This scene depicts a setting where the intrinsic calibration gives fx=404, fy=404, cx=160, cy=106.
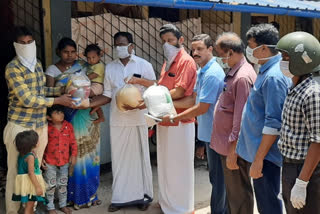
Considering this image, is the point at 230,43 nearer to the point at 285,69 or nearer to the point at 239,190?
the point at 285,69

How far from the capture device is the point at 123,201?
4410mm

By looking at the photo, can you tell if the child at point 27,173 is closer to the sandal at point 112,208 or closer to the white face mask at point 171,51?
the sandal at point 112,208

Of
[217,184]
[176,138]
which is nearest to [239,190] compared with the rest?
[217,184]

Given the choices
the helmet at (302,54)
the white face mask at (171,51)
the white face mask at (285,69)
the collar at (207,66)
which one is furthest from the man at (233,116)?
the white face mask at (171,51)

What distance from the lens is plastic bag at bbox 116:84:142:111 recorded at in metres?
4.02

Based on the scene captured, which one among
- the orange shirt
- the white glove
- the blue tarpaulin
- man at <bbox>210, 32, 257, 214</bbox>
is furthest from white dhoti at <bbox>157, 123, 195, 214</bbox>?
the white glove

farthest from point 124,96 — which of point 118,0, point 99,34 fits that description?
point 99,34

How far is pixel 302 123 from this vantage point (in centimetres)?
244

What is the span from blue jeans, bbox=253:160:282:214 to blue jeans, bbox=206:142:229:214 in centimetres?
78

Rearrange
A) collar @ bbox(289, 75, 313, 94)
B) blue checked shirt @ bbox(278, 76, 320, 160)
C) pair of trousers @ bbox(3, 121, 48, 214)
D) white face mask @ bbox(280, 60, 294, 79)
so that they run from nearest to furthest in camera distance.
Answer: blue checked shirt @ bbox(278, 76, 320, 160)
collar @ bbox(289, 75, 313, 94)
white face mask @ bbox(280, 60, 294, 79)
pair of trousers @ bbox(3, 121, 48, 214)

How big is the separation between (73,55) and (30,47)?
0.52 meters

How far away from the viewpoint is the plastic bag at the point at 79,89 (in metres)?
3.98

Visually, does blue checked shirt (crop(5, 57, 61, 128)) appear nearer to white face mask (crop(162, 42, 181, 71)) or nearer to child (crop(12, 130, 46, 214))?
child (crop(12, 130, 46, 214))

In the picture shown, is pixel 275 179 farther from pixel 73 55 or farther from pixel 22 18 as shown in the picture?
pixel 22 18
